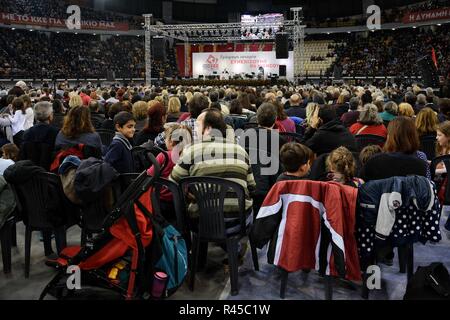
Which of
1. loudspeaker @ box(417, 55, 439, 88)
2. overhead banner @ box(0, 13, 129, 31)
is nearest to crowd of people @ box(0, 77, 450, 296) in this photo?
loudspeaker @ box(417, 55, 439, 88)

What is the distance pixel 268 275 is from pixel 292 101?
4.52m

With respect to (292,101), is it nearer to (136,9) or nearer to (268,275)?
(268,275)

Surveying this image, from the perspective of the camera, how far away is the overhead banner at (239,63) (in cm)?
2638

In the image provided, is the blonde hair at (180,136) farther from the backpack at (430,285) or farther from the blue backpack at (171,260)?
the backpack at (430,285)

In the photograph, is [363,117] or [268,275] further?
[363,117]

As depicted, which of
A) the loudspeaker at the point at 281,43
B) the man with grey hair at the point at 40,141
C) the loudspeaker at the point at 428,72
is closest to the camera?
the man with grey hair at the point at 40,141

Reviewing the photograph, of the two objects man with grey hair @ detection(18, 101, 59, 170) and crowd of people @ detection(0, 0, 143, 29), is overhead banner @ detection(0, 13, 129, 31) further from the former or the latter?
man with grey hair @ detection(18, 101, 59, 170)

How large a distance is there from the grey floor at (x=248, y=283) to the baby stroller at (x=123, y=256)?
1.00ft

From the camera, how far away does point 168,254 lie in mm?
2936

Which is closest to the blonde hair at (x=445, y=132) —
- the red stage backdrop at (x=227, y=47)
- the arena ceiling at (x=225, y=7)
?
the red stage backdrop at (x=227, y=47)

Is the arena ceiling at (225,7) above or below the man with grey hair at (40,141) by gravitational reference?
above

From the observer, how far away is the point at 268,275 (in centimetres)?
344

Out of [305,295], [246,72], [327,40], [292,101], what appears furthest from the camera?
[327,40]
